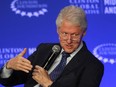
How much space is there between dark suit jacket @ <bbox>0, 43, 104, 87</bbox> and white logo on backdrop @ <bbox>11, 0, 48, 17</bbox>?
4.36 feet

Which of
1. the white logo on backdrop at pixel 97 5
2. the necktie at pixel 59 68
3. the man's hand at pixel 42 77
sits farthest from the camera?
the white logo on backdrop at pixel 97 5

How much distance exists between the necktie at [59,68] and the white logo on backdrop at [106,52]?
138 cm

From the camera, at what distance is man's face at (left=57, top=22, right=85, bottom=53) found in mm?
1565

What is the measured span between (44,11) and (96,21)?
43cm

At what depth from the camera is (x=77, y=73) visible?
1.59 m

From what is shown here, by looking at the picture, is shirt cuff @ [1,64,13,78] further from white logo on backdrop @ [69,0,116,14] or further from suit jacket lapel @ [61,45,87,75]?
white logo on backdrop @ [69,0,116,14]

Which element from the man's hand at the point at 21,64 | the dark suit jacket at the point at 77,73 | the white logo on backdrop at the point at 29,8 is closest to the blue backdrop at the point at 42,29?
the white logo on backdrop at the point at 29,8

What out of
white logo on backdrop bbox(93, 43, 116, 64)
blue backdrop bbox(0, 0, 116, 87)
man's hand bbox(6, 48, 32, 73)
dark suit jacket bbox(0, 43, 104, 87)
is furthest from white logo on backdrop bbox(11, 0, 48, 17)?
man's hand bbox(6, 48, 32, 73)

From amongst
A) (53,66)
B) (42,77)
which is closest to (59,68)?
(53,66)

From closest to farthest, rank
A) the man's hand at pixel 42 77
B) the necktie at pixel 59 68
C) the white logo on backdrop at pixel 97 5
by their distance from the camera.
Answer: the man's hand at pixel 42 77
the necktie at pixel 59 68
the white logo on backdrop at pixel 97 5

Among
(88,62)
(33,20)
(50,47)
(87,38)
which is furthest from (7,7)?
(88,62)

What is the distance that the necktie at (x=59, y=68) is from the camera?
63.8 inches

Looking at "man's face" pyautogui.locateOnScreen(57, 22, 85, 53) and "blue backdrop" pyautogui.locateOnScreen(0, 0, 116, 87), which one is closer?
"man's face" pyautogui.locateOnScreen(57, 22, 85, 53)

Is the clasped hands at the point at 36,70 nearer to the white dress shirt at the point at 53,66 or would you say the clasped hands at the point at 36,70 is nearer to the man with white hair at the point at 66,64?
the man with white hair at the point at 66,64
